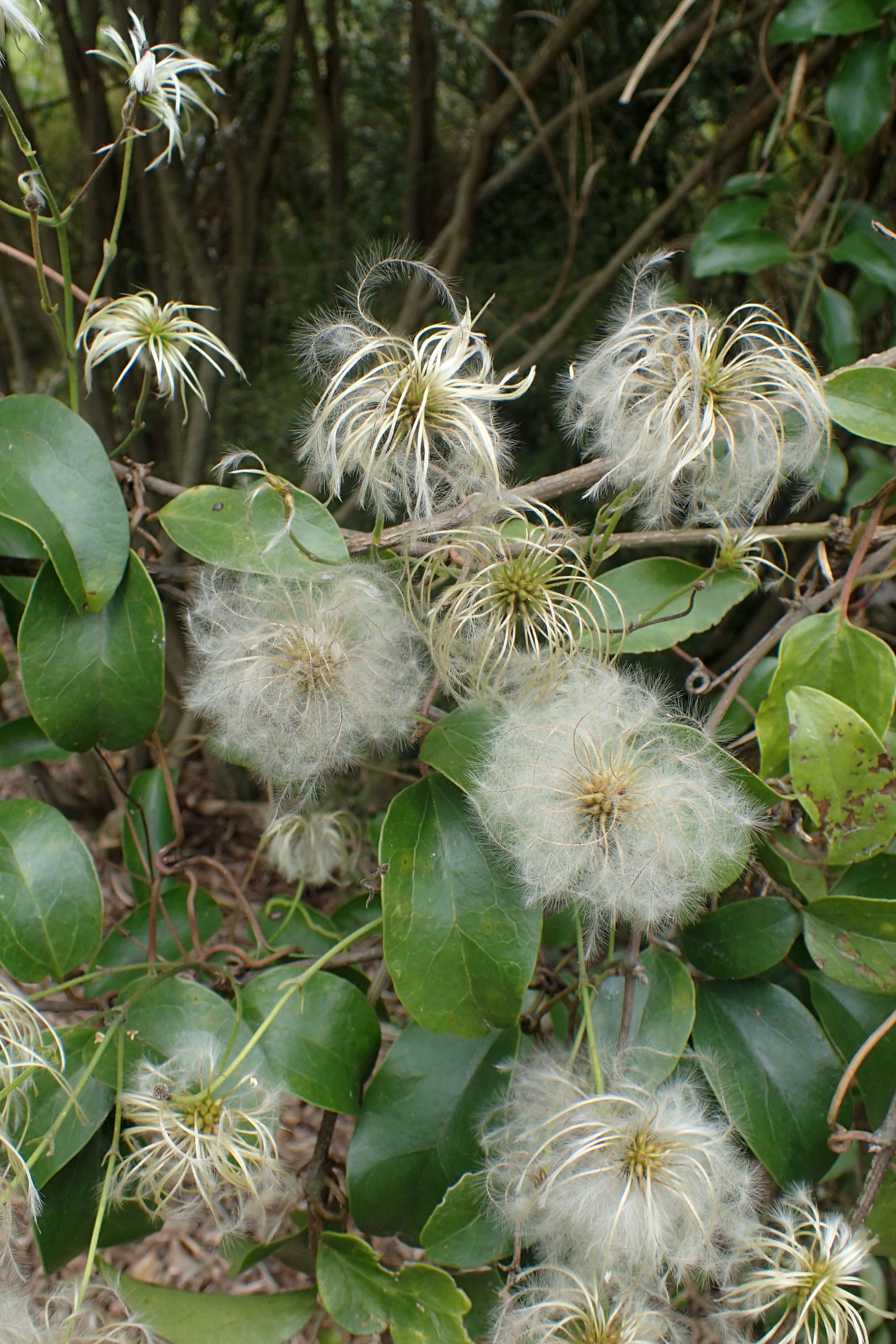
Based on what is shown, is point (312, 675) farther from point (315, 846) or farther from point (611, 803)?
point (315, 846)

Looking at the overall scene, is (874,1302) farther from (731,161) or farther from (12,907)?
(731,161)

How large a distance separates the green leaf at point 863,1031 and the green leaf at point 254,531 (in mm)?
613

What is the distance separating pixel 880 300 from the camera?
1.41 meters

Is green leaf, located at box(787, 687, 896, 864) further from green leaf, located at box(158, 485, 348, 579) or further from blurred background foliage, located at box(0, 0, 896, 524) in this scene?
blurred background foliage, located at box(0, 0, 896, 524)

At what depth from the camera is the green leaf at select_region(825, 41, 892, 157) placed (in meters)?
1.24

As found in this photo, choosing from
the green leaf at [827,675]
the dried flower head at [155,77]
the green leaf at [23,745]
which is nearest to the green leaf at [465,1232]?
the green leaf at [827,675]

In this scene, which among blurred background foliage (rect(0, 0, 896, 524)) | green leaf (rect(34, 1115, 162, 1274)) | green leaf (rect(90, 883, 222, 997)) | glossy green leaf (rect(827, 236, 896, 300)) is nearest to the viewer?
green leaf (rect(34, 1115, 162, 1274))

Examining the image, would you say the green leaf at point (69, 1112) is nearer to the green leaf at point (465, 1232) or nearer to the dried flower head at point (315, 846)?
the green leaf at point (465, 1232)

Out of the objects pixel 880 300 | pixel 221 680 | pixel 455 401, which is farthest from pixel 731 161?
pixel 221 680

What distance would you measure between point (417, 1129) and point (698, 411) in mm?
710

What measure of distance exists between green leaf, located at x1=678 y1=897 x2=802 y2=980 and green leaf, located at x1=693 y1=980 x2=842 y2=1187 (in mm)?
32

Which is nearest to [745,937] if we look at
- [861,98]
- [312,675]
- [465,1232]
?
[465,1232]

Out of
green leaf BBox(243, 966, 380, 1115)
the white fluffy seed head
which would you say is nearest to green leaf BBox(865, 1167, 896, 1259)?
green leaf BBox(243, 966, 380, 1115)

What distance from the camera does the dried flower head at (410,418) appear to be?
703 millimetres
